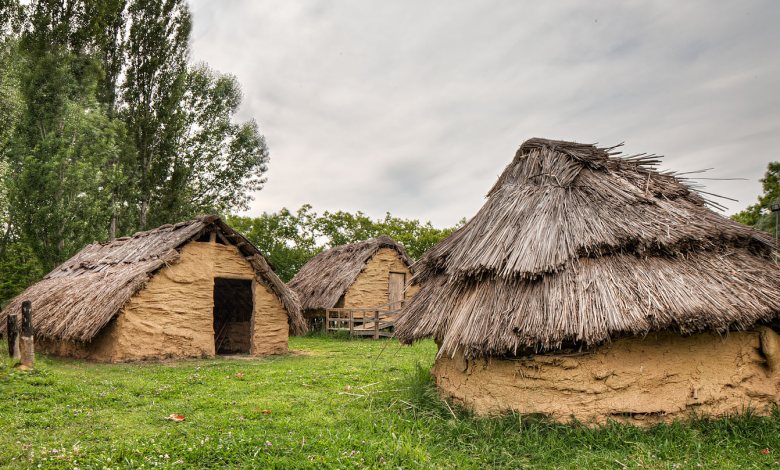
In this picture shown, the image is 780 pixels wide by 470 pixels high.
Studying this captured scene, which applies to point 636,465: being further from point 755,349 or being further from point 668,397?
point 755,349

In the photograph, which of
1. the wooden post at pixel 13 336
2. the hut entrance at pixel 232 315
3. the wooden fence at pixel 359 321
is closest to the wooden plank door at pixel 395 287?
the wooden fence at pixel 359 321

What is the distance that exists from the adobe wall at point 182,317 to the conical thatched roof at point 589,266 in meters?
6.67

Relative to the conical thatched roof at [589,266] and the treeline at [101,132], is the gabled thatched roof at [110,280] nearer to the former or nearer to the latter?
the treeline at [101,132]

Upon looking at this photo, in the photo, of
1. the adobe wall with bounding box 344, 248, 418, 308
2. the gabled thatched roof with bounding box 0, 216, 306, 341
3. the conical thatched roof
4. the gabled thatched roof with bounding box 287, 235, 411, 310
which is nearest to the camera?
the conical thatched roof

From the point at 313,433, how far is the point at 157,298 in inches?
287

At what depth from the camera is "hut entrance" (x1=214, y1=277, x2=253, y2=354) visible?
52.7ft

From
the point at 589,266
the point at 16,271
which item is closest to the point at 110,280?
the point at 589,266

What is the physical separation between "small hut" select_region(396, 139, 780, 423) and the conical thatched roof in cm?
2

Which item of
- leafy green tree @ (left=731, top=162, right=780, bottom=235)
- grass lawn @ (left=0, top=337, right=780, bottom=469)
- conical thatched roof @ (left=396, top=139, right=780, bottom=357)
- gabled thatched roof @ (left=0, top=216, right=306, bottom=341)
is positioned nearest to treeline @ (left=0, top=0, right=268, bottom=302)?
gabled thatched roof @ (left=0, top=216, right=306, bottom=341)

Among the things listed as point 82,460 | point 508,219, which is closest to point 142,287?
point 82,460

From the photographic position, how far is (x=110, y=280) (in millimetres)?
12039

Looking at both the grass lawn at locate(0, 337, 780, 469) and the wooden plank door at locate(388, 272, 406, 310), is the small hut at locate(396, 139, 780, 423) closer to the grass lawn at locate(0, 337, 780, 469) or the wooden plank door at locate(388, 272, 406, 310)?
the grass lawn at locate(0, 337, 780, 469)

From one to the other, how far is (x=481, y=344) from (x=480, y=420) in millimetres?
959

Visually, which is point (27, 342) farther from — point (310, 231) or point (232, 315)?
point (310, 231)
